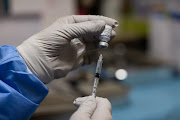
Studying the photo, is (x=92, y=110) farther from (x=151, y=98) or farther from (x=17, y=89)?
(x=151, y=98)

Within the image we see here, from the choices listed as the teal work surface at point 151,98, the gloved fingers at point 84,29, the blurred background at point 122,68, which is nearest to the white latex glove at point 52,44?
the gloved fingers at point 84,29

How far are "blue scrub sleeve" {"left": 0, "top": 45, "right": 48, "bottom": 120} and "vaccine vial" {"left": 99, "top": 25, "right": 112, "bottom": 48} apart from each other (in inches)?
8.9

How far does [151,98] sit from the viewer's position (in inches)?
60.5

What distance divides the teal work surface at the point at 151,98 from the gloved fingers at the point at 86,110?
1.53 ft

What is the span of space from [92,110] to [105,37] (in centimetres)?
23

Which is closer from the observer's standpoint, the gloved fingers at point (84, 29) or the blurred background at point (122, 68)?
the gloved fingers at point (84, 29)

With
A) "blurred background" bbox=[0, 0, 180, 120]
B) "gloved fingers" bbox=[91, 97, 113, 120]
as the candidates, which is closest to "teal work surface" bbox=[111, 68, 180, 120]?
"blurred background" bbox=[0, 0, 180, 120]

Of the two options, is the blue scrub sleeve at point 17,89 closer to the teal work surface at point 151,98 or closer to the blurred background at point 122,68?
the blurred background at point 122,68

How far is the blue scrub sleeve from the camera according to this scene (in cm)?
76

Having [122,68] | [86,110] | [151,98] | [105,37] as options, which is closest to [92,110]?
[86,110]

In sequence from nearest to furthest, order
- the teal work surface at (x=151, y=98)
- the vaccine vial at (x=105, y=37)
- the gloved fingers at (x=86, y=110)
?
1. the gloved fingers at (x=86, y=110)
2. the vaccine vial at (x=105, y=37)
3. the teal work surface at (x=151, y=98)

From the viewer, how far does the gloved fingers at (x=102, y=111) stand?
73 centimetres

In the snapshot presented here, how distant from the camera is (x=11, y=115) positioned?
2.54 feet

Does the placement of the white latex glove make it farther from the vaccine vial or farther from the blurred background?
the blurred background
